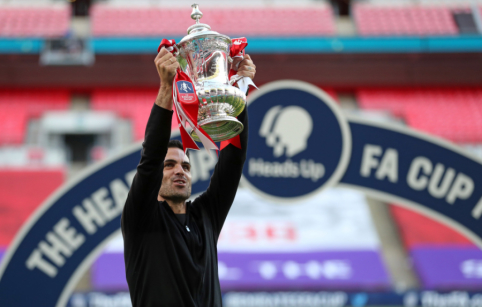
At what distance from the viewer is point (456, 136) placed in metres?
9.62

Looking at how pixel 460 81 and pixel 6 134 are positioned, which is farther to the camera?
pixel 460 81

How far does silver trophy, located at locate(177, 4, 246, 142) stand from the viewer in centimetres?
154

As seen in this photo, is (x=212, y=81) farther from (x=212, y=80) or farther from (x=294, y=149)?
(x=294, y=149)

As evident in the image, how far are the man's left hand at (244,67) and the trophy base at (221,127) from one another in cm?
20

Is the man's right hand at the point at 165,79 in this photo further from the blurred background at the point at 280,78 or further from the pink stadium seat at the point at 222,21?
the pink stadium seat at the point at 222,21

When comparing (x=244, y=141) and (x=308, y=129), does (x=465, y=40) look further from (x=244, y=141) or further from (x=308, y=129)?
(x=244, y=141)

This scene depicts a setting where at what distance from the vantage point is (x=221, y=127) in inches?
61.9

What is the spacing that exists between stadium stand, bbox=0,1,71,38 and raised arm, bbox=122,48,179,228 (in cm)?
1024

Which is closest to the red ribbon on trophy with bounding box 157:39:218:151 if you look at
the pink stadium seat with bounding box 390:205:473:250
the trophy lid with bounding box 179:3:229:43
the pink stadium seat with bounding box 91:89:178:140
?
the trophy lid with bounding box 179:3:229:43

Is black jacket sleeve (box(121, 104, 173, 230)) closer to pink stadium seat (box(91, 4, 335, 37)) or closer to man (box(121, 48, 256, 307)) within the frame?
man (box(121, 48, 256, 307))

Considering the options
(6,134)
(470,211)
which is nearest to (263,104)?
(470,211)

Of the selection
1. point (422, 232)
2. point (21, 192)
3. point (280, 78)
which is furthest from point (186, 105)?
point (280, 78)

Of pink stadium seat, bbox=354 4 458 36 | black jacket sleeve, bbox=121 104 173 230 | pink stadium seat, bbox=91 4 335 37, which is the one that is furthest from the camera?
pink stadium seat, bbox=354 4 458 36

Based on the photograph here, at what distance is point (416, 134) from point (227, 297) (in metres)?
3.70
